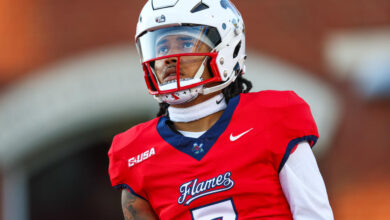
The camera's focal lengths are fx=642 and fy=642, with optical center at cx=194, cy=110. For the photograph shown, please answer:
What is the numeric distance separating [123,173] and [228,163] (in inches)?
15.5

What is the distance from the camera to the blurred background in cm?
635

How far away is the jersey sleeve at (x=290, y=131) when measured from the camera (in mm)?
1990

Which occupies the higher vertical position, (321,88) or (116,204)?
(321,88)

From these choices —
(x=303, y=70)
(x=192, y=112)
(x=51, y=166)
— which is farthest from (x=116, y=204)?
(x=192, y=112)

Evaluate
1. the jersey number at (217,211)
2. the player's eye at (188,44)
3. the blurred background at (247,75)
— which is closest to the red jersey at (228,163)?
the jersey number at (217,211)

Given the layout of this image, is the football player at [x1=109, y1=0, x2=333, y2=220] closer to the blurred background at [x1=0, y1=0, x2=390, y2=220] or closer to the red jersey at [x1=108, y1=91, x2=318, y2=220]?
the red jersey at [x1=108, y1=91, x2=318, y2=220]

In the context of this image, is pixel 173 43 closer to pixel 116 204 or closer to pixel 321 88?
pixel 321 88

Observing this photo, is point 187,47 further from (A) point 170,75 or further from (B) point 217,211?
(B) point 217,211

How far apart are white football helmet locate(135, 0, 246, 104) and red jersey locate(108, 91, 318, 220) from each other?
5.0 inches

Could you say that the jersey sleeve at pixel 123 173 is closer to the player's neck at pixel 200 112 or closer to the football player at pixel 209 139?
the football player at pixel 209 139

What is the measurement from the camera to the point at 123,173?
2.20 meters

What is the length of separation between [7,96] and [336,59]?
332cm

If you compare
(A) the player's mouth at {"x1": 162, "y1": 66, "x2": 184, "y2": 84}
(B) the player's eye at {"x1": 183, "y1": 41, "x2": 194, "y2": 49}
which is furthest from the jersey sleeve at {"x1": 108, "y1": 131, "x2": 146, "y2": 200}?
(B) the player's eye at {"x1": 183, "y1": 41, "x2": 194, "y2": 49}

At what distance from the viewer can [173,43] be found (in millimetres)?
2154
